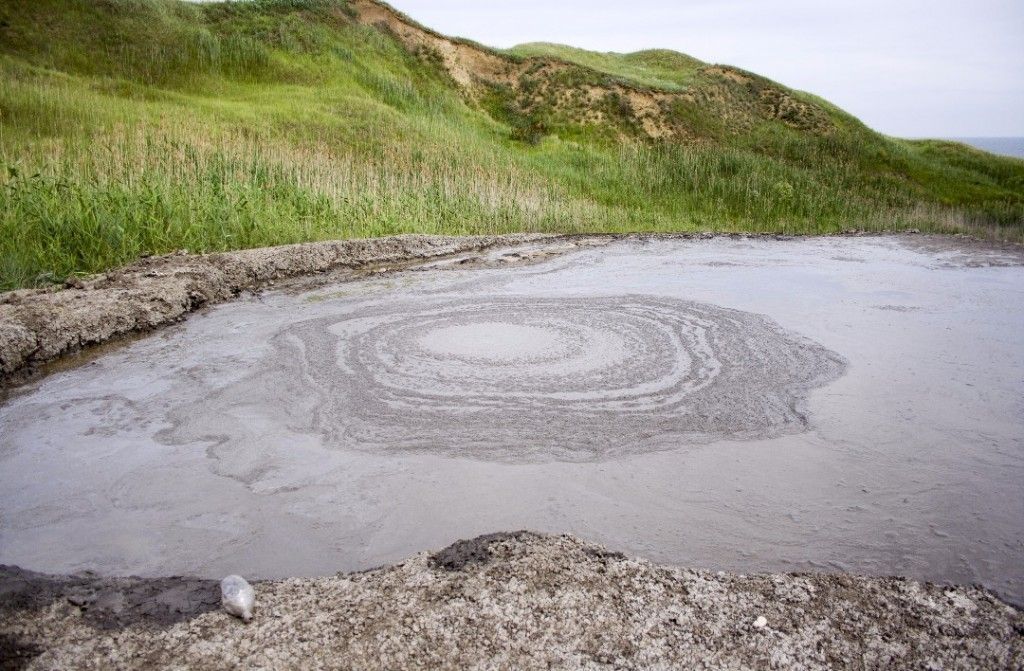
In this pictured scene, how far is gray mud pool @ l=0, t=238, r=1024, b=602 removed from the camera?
2480 millimetres

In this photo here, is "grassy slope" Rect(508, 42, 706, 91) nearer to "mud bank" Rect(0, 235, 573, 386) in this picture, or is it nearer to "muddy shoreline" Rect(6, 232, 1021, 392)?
"muddy shoreline" Rect(6, 232, 1021, 392)

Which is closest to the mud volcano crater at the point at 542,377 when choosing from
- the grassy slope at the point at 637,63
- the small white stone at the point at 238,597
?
the small white stone at the point at 238,597

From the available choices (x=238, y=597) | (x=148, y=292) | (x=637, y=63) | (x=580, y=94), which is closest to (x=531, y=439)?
(x=238, y=597)

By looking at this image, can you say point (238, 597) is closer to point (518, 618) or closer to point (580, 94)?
point (518, 618)

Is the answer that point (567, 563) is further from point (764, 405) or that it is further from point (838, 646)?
point (764, 405)

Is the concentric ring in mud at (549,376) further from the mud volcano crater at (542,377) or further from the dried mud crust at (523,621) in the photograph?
the dried mud crust at (523,621)

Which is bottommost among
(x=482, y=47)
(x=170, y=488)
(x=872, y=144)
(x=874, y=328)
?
(x=170, y=488)

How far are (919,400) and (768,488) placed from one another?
5.18 feet

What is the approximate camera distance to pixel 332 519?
8.64 ft

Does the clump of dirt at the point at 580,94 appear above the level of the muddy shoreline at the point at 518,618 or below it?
above

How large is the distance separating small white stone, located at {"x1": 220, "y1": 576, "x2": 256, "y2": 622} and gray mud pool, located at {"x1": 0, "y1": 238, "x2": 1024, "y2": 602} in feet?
0.71

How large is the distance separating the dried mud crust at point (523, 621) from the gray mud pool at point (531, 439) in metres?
0.21

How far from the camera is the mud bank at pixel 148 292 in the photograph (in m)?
4.38

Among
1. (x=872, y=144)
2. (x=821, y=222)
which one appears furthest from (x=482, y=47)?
(x=821, y=222)
